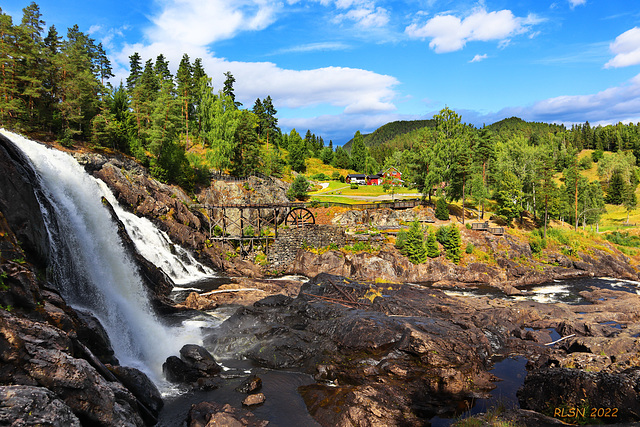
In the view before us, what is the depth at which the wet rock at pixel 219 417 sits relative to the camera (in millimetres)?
13414

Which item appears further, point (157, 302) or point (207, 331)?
point (157, 302)

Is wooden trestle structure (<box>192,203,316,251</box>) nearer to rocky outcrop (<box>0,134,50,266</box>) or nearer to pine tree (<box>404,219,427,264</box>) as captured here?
pine tree (<box>404,219,427,264</box>)

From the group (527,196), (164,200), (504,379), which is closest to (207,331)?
(504,379)

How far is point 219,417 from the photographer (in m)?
13.6

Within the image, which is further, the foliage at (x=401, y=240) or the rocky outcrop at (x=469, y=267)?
the foliage at (x=401, y=240)

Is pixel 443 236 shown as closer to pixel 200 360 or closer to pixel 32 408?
pixel 200 360

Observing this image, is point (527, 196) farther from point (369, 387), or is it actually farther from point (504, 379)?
point (369, 387)

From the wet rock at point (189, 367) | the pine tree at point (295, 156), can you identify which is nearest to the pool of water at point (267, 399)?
the wet rock at point (189, 367)

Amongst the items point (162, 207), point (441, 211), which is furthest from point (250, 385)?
point (441, 211)

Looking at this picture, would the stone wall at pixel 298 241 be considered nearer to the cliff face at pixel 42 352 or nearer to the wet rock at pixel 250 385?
the wet rock at pixel 250 385

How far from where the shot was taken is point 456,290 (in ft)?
133

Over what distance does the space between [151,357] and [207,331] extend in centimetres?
436

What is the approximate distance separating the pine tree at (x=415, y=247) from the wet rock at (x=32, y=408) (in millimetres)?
42191

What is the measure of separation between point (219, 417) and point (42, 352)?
6.61 metres
